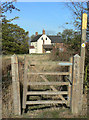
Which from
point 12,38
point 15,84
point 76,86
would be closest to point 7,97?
point 15,84

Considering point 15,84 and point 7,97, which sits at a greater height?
point 15,84

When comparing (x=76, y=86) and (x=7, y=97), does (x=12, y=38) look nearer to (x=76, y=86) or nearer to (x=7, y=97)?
(x=7, y=97)

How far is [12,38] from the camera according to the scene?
5164 mm

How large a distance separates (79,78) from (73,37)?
3.10 metres

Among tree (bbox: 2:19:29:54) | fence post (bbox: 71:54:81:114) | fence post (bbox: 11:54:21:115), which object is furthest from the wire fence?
fence post (bbox: 71:54:81:114)

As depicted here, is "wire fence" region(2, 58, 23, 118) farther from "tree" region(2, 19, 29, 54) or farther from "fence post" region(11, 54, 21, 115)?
"tree" region(2, 19, 29, 54)

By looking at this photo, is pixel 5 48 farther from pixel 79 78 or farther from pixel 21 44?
pixel 79 78

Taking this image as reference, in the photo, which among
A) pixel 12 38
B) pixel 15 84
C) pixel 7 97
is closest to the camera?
pixel 15 84

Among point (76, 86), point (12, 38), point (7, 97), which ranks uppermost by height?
point (12, 38)

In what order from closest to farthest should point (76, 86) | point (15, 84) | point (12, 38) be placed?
1. point (15, 84)
2. point (76, 86)
3. point (12, 38)

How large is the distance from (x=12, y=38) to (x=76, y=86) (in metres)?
3.40

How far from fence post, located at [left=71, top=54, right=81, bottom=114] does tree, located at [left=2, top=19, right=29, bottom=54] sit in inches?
110

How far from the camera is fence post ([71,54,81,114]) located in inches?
118

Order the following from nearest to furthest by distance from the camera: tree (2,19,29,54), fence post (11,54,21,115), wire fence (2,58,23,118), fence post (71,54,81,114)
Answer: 1. fence post (11,54,21,115)
2. fence post (71,54,81,114)
3. wire fence (2,58,23,118)
4. tree (2,19,29,54)
